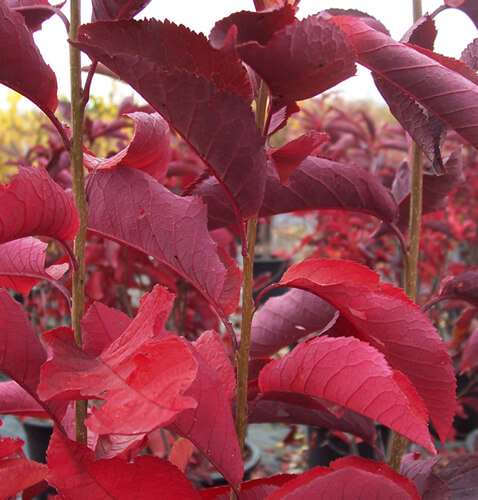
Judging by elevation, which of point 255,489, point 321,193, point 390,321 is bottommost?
point 255,489

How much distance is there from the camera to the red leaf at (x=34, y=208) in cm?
56

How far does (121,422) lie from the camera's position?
443mm

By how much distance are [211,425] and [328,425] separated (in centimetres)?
36

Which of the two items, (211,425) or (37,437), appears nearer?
(211,425)

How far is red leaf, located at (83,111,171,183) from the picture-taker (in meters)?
0.70

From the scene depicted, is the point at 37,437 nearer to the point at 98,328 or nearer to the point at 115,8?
the point at 98,328

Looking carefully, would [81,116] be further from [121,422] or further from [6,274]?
[121,422]

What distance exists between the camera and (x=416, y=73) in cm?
62

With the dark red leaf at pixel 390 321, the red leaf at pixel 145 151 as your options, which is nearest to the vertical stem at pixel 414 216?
the dark red leaf at pixel 390 321

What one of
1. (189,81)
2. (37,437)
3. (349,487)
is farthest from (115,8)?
(37,437)

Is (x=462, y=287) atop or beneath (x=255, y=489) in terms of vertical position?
atop

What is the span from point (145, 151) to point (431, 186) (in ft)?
1.92

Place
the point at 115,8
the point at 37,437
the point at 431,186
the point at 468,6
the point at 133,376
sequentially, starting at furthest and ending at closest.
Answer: the point at 37,437 → the point at 431,186 → the point at 468,6 → the point at 115,8 → the point at 133,376

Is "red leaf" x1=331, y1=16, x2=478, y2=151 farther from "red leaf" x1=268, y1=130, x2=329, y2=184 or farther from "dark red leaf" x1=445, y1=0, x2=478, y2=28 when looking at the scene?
"dark red leaf" x1=445, y1=0, x2=478, y2=28
